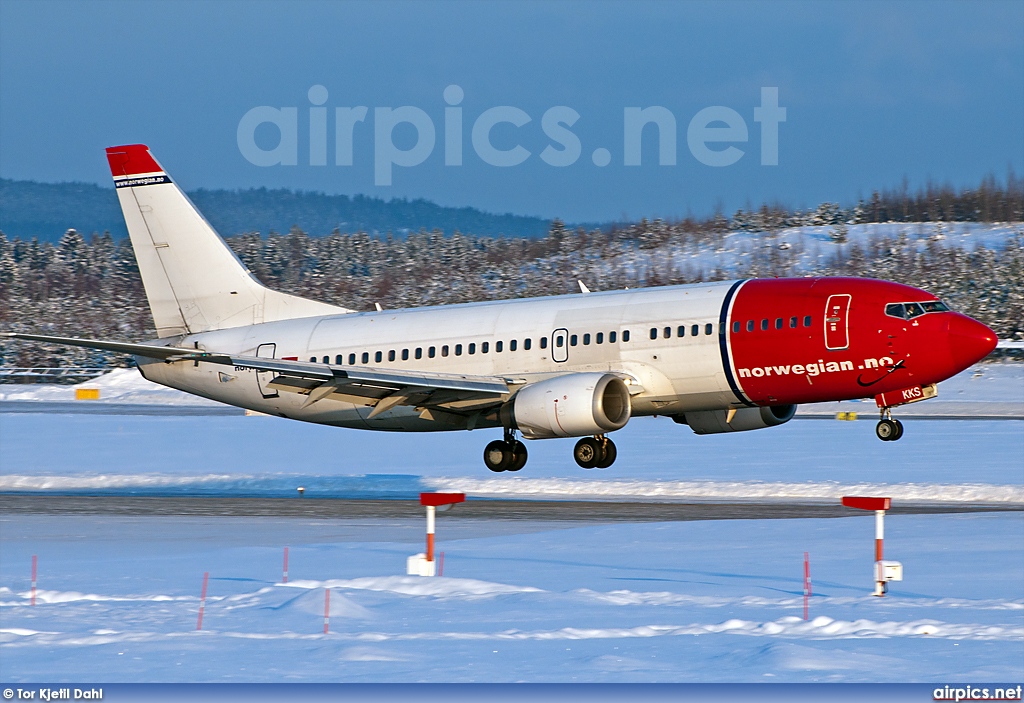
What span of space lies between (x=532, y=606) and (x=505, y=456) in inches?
Result: 676

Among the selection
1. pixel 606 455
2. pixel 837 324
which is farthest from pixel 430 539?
pixel 606 455

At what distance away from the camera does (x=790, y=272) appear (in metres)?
136

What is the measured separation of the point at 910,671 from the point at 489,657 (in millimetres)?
4325

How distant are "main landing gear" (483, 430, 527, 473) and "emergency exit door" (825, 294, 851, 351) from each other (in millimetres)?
8388

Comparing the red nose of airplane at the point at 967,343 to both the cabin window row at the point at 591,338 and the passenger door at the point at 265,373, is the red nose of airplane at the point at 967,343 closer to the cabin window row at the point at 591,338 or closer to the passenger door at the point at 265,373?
the cabin window row at the point at 591,338

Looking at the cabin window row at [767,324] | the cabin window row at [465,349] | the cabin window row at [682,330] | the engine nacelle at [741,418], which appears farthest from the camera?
the engine nacelle at [741,418]

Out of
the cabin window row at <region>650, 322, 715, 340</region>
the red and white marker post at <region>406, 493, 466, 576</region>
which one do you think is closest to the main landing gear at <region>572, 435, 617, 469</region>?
the cabin window row at <region>650, 322, 715, 340</region>

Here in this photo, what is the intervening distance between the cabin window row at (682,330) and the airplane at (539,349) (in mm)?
39

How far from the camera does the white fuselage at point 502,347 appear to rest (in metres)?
32.3

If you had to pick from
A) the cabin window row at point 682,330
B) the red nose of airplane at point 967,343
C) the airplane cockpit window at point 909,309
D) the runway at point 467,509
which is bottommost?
the runway at point 467,509

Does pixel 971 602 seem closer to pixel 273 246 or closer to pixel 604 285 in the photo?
pixel 604 285

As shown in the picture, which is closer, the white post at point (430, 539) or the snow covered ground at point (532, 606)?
the snow covered ground at point (532, 606)

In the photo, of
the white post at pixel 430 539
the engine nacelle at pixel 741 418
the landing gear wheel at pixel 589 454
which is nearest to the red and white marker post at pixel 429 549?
the white post at pixel 430 539

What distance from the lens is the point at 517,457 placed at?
3528 centimetres
